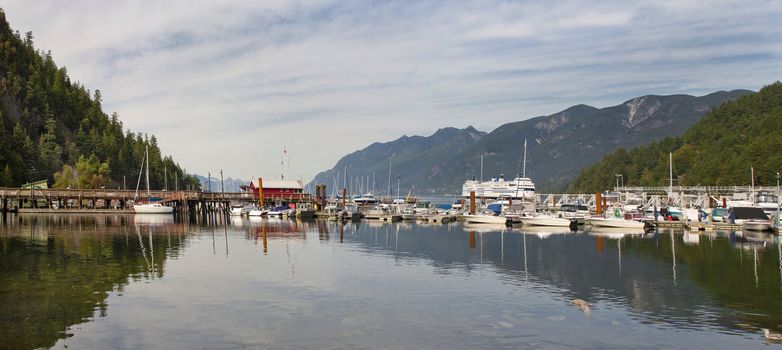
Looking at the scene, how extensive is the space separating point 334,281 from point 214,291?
813 centimetres

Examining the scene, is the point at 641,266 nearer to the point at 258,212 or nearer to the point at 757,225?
the point at 757,225

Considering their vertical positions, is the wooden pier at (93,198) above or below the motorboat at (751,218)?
above

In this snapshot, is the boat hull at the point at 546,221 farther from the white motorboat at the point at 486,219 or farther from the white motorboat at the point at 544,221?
the white motorboat at the point at 486,219

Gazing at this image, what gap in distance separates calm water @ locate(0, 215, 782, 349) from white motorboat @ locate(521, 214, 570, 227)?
3709cm

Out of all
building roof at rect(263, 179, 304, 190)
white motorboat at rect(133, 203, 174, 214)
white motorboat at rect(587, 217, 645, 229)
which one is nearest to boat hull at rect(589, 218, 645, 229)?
white motorboat at rect(587, 217, 645, 229)

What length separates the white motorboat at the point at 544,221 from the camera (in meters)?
107

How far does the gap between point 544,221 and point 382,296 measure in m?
75.2

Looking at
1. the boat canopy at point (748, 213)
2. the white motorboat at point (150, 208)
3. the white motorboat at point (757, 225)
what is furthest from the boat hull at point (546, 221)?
the white motorboat at point (150, 208)

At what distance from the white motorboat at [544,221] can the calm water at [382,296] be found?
3709cm

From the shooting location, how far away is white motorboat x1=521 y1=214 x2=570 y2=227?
10662 cm

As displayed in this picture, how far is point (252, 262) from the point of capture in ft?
178

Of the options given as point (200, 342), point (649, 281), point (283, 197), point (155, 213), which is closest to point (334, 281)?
point (200, 342)

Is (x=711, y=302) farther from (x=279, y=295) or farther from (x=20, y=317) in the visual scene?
(x=20, y=317)

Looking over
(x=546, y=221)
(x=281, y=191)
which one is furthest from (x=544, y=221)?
(x=281, y=191)
